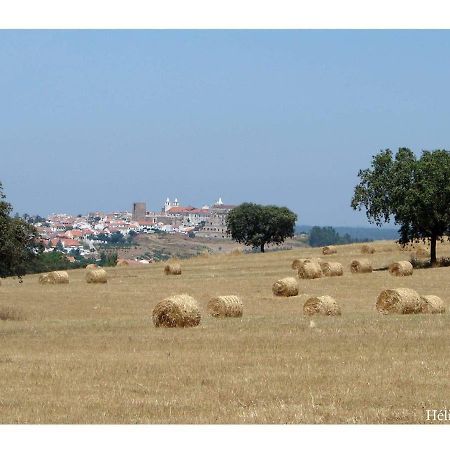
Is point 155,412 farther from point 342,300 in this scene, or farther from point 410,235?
point 410,235

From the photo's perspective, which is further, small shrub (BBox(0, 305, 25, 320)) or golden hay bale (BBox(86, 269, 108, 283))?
Answer: golden hay bale (BBox(86, 269, 108, 283))

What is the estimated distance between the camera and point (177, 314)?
1061 inches

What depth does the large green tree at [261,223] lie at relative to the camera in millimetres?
116688

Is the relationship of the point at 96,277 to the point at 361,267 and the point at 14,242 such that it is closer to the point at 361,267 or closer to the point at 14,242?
the point at 361,267

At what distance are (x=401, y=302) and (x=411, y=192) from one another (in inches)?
1159

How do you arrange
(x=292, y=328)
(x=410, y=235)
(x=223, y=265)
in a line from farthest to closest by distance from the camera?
1. (x=223, y=265)
2. (x=410, y=235)
3. (x=292, y=328)

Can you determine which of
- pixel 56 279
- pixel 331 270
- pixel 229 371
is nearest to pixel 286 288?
pixel 331 270

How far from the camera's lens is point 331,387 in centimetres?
1596

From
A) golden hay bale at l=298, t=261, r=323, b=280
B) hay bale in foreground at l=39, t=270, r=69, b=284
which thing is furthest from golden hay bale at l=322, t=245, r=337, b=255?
hay bale in foreground at l=39, t=270, r=69, b=284

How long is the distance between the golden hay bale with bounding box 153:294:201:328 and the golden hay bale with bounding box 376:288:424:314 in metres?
7.35

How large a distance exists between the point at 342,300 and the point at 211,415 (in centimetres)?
2784

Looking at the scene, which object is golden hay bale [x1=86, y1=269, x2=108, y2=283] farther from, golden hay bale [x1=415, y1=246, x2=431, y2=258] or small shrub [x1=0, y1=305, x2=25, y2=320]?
golden hay bale [x1=415, y1=246, x2=431, y2=258]

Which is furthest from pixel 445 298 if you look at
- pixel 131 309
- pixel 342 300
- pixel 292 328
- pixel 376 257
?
pixel 376 257

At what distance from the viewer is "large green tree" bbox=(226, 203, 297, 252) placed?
4594 inches
